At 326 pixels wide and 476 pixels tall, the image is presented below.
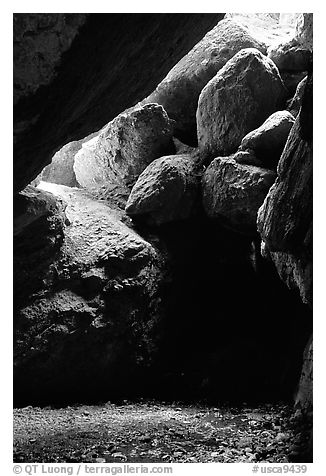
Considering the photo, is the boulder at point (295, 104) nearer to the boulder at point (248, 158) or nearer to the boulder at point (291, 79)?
the boulder at point (291, 79)

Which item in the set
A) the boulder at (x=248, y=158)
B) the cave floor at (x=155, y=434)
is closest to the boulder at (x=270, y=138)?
the boulder at (x=248, y=158)

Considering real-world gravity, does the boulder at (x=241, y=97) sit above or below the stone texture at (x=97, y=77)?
above

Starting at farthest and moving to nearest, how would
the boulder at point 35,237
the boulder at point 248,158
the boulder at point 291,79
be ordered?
the boulder at point 291,79, the boulder at point 248,158, the boulder at point 35,237

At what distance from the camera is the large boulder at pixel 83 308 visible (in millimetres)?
2807

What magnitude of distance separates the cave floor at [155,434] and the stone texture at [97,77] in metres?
0.92

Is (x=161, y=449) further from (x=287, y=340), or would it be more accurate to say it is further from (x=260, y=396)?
(x=287, y=340)

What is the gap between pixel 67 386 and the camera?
115 inches

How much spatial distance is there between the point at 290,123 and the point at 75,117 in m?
1.35

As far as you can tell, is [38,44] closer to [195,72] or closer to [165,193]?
[165,193]

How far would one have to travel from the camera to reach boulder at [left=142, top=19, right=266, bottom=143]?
3.60 metres

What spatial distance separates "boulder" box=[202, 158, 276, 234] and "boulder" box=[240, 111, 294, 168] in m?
0.08

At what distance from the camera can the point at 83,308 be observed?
2.97 meters

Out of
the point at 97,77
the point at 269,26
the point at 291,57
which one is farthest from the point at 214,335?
the point at 269,26
